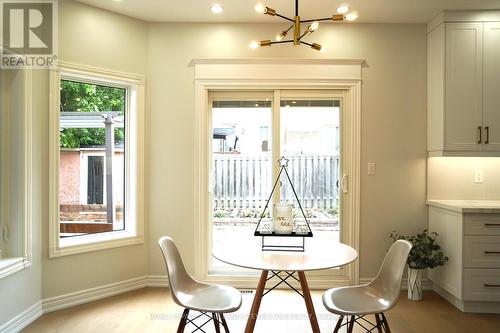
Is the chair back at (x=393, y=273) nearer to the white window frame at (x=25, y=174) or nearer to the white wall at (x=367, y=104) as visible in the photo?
the white wall at (x=367, y=104)

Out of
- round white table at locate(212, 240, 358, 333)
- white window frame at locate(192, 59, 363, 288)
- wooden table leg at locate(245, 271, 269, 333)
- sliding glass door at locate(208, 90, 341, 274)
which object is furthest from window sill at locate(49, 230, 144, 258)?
wooden table leg at locate(245, 271, 269, 333)

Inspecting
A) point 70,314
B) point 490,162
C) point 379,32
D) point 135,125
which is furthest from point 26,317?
point 490,162

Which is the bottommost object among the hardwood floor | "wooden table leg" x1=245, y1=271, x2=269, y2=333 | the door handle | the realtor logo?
the hardwood floor

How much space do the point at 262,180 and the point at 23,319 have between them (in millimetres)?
2381

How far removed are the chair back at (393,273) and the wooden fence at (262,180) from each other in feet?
4.53

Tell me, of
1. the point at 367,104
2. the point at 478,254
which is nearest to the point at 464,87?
the point at 367,104

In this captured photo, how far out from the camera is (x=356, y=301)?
2.09 meters

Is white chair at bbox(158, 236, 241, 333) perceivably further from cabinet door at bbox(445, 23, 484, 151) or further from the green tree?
cabinet door at bbox(445, 23, 484, 151)

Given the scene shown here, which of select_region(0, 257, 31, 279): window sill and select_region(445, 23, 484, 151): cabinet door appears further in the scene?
select_region(445, 23, 484, 151): cabinet door

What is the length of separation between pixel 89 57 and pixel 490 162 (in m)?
4.07

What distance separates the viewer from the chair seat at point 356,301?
1.95 metres

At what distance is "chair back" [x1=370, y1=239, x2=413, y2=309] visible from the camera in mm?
2088

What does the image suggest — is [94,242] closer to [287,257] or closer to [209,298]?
[209,298]

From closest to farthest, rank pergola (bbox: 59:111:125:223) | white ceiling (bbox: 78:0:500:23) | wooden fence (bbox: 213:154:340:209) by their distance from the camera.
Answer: white ceiling (bbox: 78:0:500:23) < pergola (bbox: 59:111:125:223) < wooden fence (bbox: 213:154:340:209)
